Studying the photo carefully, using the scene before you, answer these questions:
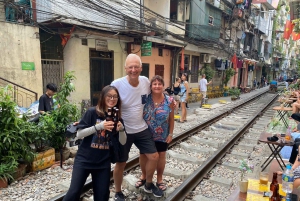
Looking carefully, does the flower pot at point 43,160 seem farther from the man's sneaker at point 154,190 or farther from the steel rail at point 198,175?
the steel rail at point 198,175

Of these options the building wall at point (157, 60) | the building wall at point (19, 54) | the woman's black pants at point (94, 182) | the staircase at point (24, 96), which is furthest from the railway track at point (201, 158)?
the building wall at point (157, 60)

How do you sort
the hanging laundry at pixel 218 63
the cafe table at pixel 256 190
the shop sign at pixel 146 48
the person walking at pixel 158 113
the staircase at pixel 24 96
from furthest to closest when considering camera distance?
the hanging laundry at pixel 218 63 → the shop sign at pixel 146 48 → the staircase at pixel 24 96 → the person walking at pixel 158 113 → the cafe table at pixel 256 190

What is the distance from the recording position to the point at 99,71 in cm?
1127

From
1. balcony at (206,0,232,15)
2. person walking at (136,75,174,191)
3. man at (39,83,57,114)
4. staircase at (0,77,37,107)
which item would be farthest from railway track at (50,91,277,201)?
balcony at (206,0,232,15)

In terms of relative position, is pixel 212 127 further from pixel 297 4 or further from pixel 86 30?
pixel 297 4

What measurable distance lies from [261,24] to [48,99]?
34.0m

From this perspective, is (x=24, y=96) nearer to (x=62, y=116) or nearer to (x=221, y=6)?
(x=62, y=116)

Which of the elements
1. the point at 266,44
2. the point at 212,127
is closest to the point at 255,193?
the point at 212,127

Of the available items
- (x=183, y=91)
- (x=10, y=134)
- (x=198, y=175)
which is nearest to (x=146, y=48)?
(x=183, y=91)

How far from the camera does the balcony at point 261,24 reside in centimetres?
3031

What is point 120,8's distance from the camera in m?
11.2

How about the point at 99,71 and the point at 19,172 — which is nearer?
the point at 19,172

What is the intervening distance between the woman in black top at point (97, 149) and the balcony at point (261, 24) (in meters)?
32.6

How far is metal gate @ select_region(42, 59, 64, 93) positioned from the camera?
365 inches
